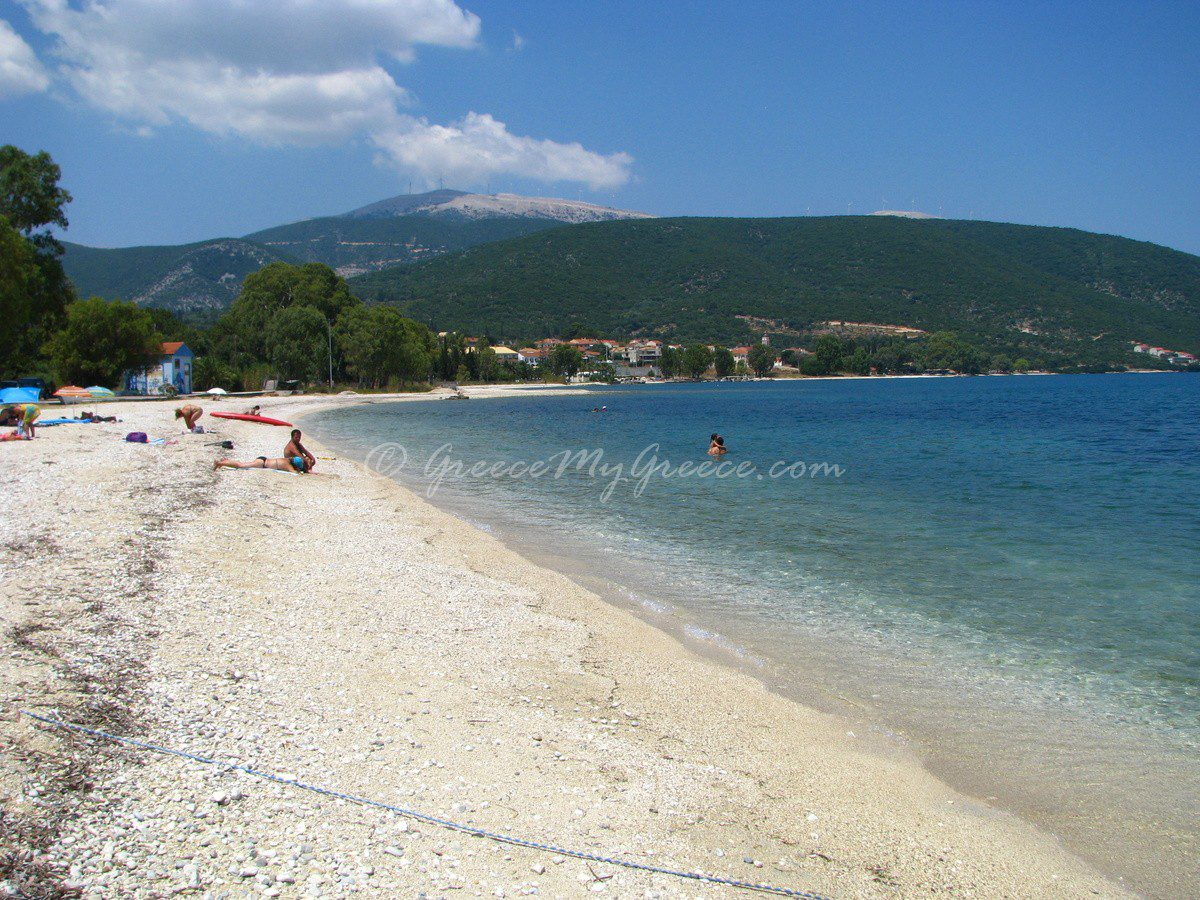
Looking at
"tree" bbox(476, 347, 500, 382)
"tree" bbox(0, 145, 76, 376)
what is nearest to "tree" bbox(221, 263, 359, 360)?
"tree" bbox(0, 145, 76, 376)

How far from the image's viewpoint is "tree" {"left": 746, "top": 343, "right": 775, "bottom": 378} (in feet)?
543

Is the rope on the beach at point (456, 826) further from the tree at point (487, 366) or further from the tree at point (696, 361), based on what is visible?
the tree at point (696, 361)

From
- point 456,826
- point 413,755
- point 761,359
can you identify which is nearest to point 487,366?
point 761,359

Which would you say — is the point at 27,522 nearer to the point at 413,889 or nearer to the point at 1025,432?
the point at 413,889

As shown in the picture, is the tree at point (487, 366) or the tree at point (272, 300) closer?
the tree at point (272, 300)

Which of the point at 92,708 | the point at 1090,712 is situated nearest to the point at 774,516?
the point at 1090,712

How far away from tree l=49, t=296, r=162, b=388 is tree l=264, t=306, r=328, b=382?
65.9 feet

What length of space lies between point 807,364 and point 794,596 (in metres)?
168

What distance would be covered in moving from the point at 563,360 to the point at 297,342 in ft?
246

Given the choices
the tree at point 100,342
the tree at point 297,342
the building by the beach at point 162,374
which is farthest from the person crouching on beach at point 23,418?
the tree at point 297,342

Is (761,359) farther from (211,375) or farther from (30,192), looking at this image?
(30,192)

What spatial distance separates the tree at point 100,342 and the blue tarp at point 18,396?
1661 cm

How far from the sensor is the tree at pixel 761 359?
165625mm

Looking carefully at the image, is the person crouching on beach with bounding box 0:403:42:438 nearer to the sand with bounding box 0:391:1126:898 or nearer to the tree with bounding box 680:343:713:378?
the sand with bounding box 0:391:1126:898
